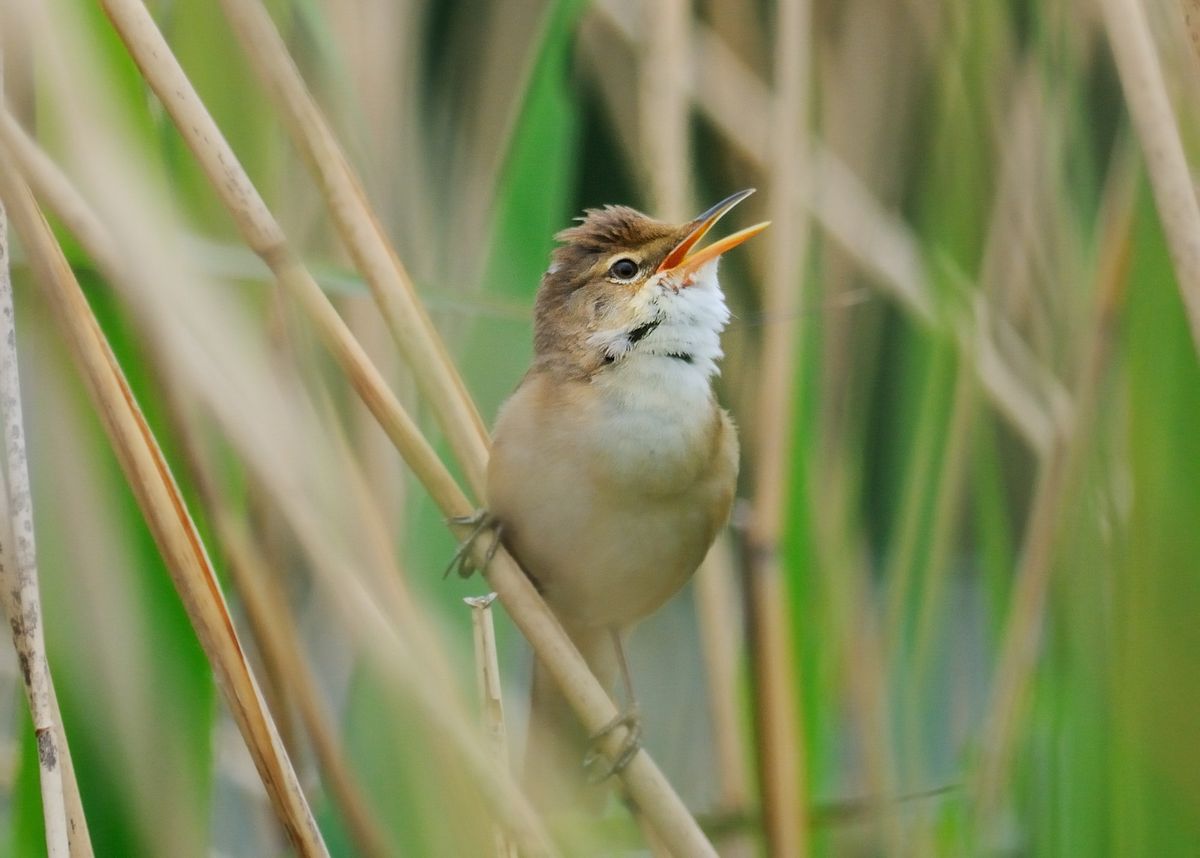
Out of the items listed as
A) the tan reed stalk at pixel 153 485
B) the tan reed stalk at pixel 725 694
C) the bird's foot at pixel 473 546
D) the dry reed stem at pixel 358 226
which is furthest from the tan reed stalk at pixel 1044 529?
the tan reed stalk at pixel 153 485

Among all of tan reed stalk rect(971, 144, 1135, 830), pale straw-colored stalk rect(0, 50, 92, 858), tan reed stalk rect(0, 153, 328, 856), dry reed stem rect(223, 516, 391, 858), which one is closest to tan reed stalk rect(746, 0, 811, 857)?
tan reed stalk rect(971, 144, 1135, 830)

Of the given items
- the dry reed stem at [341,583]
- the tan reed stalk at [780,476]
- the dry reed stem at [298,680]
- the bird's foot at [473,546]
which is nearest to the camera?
the dry reed stem at [341,583]

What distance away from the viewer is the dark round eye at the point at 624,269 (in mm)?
1695

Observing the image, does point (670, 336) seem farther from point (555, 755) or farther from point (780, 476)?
point (555, 755)

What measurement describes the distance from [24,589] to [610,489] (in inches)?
28.7

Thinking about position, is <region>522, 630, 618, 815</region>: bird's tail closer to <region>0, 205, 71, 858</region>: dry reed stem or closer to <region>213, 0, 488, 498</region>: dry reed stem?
<region>213, 0, 488, 498</region>: dry reed stem

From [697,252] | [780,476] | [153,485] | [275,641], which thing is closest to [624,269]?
[697,252]

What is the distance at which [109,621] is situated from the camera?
1.22 m

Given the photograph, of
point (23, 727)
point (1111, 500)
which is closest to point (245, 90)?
point (23, 727)

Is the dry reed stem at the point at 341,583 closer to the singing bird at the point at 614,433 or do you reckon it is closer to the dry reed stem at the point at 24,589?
the dry reed stem at the point at 24,589

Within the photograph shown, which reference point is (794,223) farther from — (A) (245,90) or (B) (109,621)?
(B) (109,621)

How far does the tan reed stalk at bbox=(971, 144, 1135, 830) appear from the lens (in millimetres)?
1548

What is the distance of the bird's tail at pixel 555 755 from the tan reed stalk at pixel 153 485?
0.49m

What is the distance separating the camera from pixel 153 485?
1104 mm
